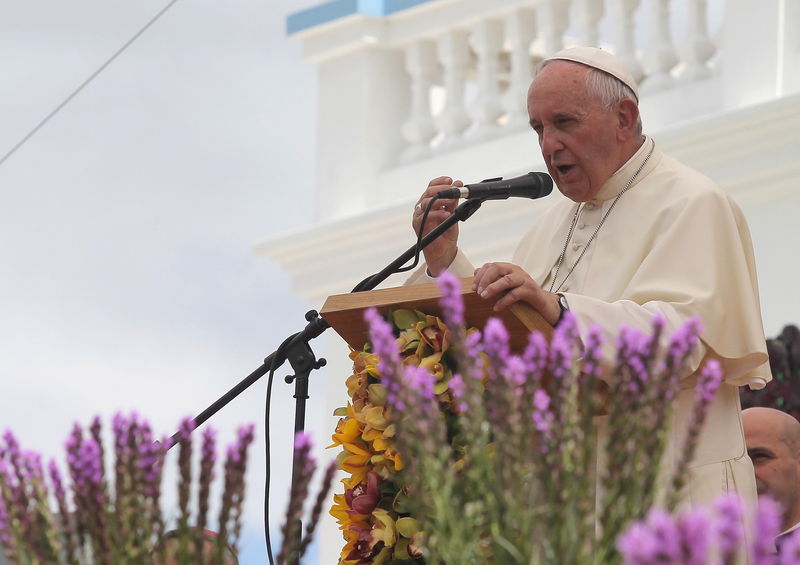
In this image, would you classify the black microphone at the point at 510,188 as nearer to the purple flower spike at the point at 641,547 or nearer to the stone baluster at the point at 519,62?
the purple flower spike at the point at 641,547

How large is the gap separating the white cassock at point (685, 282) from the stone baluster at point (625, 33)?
13.7 feet

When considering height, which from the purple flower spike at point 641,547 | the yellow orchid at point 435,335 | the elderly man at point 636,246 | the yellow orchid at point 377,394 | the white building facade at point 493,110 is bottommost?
the purple flower spike at point 641,547

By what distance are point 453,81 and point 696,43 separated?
1.56 meters

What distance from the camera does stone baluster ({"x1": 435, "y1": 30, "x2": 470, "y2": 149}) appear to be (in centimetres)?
897

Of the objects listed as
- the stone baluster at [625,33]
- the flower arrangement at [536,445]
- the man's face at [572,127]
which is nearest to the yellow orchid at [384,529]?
the man's face at [572,127]

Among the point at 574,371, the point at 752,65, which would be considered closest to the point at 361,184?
the point at 752,65

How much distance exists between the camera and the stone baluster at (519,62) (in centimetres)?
865

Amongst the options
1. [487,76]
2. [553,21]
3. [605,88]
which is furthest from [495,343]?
[487,76]

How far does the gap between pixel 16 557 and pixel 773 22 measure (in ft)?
19.9

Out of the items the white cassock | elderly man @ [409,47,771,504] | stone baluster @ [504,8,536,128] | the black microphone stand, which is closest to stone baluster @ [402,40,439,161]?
stone baluster @ [504,8,536,128]

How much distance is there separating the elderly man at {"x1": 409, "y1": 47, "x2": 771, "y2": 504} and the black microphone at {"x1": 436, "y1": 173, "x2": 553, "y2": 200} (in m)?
0.23

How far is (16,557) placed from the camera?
6.68 feet

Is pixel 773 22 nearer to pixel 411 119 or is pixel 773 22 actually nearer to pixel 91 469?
pixel 411 119

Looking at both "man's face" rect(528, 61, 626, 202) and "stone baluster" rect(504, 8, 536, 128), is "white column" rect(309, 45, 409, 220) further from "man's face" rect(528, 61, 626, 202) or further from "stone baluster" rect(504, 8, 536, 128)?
"man's face" rect(528, 61, 626, 202)
